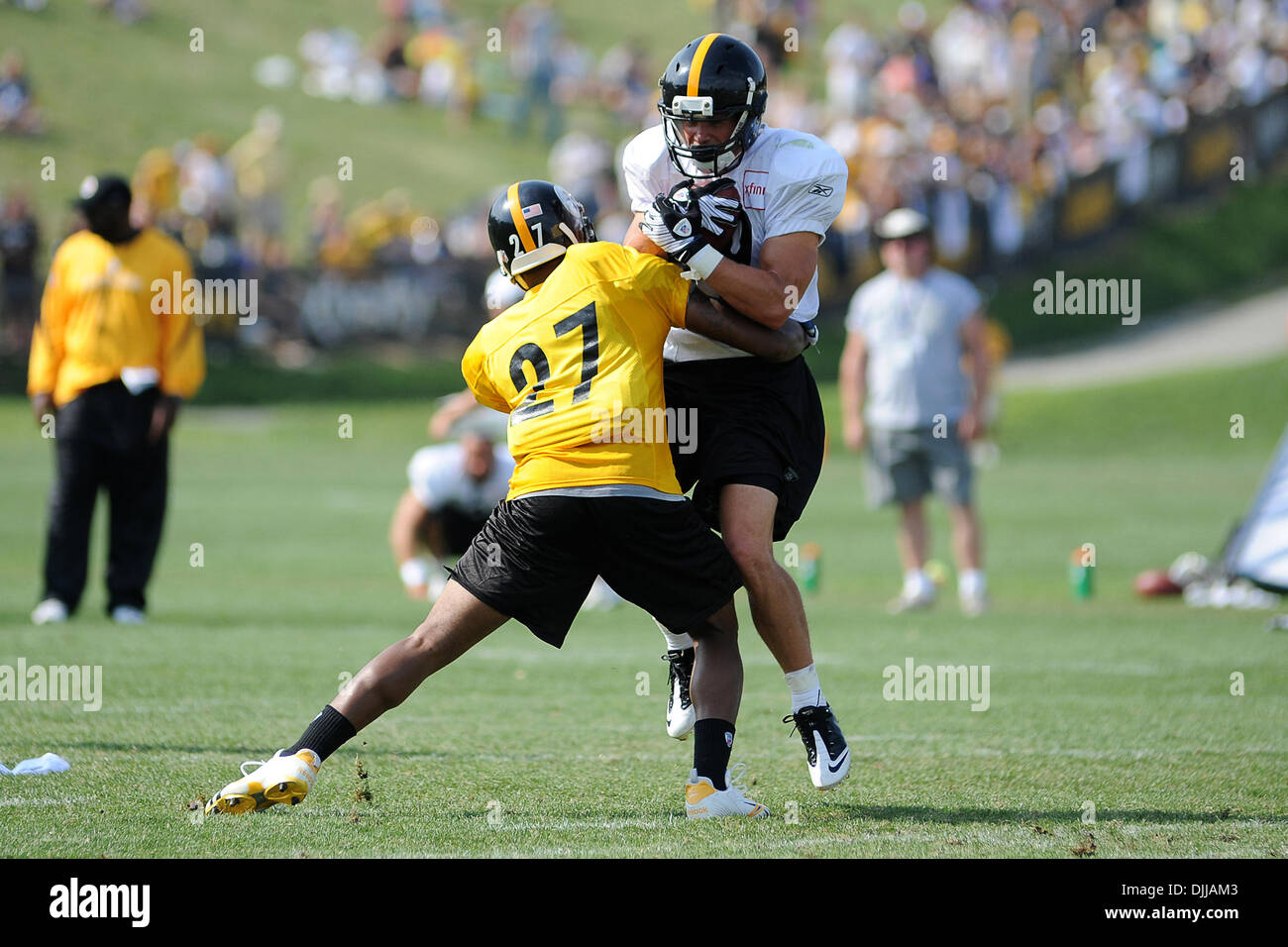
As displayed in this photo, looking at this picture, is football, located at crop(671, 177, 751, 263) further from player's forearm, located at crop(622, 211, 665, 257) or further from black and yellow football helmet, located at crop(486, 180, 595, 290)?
black and yellow football helmet, located at crop(486, 180, 595, 290)

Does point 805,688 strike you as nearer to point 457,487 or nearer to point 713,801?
point 713,801

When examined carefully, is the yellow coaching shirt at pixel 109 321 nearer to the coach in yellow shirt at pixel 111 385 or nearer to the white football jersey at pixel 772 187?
the coach in yellow shirt at pixel 111 385

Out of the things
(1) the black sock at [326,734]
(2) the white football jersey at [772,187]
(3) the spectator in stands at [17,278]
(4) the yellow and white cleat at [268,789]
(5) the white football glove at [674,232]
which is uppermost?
(3) the spectator in stands at [17,278]

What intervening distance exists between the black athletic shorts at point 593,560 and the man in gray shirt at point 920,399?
5.90 metres

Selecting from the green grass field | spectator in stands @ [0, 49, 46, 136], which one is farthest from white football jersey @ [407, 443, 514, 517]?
spectator in stands @ [0, 49, 46, 136]

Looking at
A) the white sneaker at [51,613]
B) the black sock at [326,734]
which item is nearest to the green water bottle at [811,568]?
the white sneaker at [51,613]
